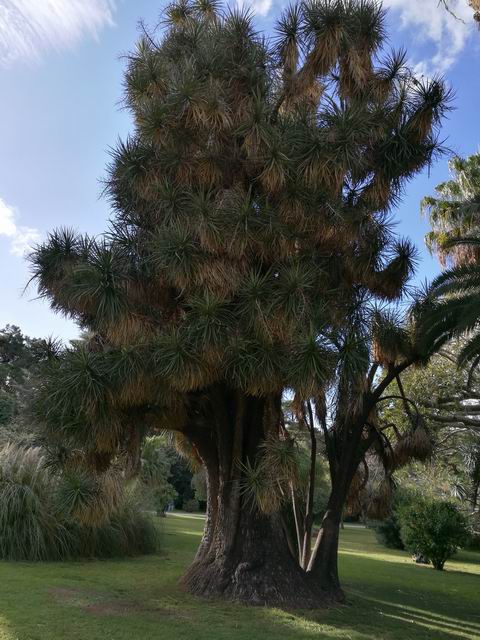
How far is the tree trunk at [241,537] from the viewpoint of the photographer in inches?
407

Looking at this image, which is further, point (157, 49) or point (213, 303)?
point (157, 49)

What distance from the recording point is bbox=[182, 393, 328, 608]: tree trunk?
1033 cm

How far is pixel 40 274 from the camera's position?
11.2 m

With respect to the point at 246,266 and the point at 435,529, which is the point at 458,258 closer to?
the point at 435,529

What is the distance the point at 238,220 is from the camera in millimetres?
9531

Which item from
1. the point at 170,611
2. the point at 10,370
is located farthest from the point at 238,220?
the point at 10,370

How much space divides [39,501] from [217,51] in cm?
995

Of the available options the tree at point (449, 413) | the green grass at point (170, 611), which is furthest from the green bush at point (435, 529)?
the green grass at point (170, 611)

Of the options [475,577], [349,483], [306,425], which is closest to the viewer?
[349,483]

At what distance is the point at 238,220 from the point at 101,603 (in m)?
6.09

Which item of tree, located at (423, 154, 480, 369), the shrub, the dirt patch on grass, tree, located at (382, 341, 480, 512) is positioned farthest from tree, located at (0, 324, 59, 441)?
the shrub

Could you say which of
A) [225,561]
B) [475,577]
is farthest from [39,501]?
[475,577]

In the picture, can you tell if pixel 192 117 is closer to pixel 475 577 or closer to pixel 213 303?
pixel 213 303

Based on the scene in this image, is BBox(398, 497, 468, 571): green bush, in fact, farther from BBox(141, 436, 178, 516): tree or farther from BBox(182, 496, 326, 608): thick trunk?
BBox(182, 496, 326, 608): thick trunk
